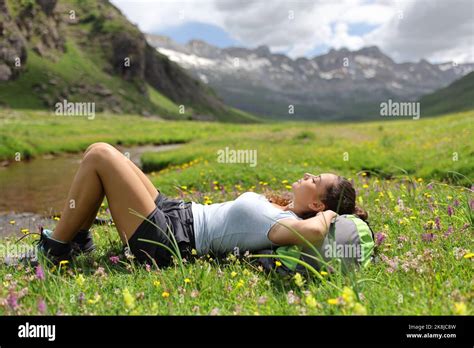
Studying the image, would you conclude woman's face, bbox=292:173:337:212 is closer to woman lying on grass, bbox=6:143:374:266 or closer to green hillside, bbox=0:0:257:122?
woman lying on grass, bbox=6:143:374:266

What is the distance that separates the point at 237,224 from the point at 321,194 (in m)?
1.12

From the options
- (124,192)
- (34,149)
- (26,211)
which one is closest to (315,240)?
(124,192)

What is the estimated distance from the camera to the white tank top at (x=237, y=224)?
214 inches

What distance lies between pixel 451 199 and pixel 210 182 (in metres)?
9.35

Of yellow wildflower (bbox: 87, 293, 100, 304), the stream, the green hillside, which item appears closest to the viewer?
yellow wildflower (bbox: 87, 293, 100, 304)

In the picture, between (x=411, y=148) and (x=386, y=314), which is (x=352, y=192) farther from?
(x=411, y=148)

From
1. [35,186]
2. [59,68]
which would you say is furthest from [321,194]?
[59,68]

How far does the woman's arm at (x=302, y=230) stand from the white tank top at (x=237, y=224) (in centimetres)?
18

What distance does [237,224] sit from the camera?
18.6 feet

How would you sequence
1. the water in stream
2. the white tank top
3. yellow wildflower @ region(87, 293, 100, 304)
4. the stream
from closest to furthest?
yellow wildflower @ region(87, 293, 100, 304) → the white tank top → the stream → the water in stream

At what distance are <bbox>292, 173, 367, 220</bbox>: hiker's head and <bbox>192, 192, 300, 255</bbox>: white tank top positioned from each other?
8.4 inches

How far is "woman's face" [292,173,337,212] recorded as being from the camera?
5555mm

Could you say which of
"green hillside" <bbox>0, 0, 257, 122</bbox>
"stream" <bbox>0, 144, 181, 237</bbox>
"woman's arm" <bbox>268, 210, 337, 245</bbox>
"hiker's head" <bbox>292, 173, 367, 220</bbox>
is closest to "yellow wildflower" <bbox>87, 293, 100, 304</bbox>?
"woman's arm" <bbox>268, 210, 337, 245</bbox>

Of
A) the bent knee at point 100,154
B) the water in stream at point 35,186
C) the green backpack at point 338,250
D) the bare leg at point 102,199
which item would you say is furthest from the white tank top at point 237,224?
the water in stream at point 35,186
